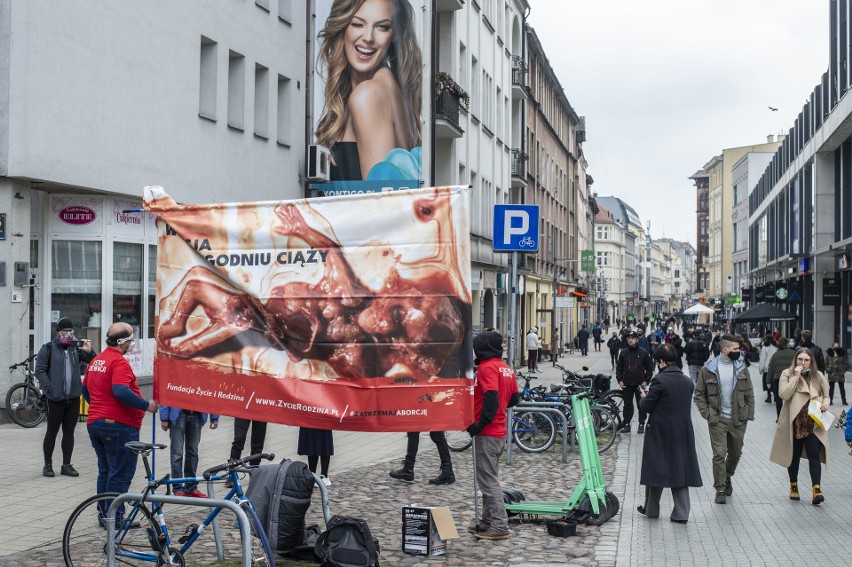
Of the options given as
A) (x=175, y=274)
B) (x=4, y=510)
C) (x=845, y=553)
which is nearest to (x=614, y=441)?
(x=845, y=553)

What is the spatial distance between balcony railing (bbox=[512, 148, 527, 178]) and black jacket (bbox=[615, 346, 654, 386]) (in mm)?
29401

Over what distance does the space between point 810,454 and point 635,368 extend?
24.4 ft

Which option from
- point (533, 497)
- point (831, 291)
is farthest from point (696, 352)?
point (831, 291)

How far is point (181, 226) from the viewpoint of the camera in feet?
26.0

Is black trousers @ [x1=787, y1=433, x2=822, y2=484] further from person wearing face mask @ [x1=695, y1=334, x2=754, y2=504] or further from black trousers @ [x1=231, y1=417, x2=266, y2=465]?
black trousers @ [x1=231, y1=417, x2=266, y2=465]

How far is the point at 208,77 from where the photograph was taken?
2267cm

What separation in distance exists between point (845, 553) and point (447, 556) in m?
3.31

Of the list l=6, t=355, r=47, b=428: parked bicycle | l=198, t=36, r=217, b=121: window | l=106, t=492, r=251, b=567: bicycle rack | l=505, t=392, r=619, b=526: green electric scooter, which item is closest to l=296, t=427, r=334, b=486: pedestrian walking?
l=505, t=392, r=619, b=526: green electric scooter

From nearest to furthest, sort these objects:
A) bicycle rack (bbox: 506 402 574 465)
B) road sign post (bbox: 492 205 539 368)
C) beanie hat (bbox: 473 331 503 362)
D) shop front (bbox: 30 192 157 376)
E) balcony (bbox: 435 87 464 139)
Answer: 1. beanie hat (bbox: 473 331 503 362)
2. road sign post (bbox: 492 205 539 368)
3. bicycle rack (bbox: 506 402 574 465)
4. shop front (bbox: 30 192 157 376)
5. balcony (bbox: 435 87 464 139)

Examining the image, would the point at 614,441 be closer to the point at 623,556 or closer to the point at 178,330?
the point at 623,556

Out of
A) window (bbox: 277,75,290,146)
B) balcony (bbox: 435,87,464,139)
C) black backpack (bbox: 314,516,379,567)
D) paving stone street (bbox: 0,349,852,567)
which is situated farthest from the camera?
balcony (bbox: 435,87,464,139)

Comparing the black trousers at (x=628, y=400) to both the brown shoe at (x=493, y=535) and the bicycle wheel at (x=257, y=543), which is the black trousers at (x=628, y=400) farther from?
the bicycle wheel at (x=257, y=543)

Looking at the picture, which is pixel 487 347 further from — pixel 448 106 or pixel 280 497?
pixel 448 106

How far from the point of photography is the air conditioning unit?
2597 centimetres
